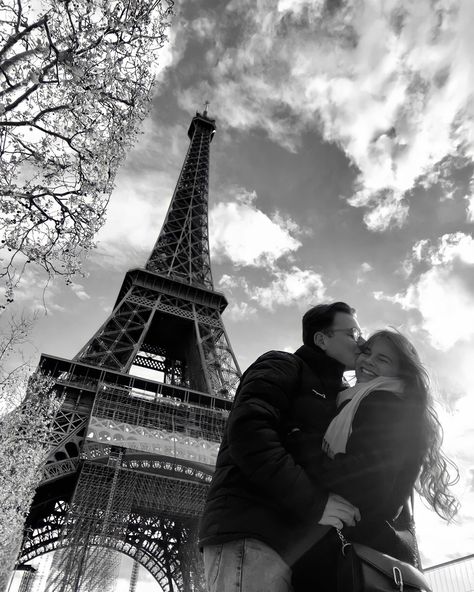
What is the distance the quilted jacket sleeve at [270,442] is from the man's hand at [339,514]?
1.0 inches

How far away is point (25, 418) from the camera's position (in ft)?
67.5

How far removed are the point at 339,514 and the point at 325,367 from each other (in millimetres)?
910

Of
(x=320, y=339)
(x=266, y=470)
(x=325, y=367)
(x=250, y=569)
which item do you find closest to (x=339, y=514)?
(x=266, y=470)

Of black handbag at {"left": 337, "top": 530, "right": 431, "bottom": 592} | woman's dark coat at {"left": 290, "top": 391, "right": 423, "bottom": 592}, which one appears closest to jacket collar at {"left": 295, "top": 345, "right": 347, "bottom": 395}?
woman's dark coat at {"left": 290, "top": 391, "right": 423, "bottom": 592}

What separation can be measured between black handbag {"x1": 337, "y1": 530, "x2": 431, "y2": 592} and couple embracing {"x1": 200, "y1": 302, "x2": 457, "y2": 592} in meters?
0.08

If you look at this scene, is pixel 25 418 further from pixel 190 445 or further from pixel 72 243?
pixel 72 243

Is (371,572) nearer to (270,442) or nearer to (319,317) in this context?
(270,442)

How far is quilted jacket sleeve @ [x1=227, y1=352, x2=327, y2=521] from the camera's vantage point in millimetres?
1872

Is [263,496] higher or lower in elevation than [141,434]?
lower

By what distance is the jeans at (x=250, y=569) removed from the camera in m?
1.87

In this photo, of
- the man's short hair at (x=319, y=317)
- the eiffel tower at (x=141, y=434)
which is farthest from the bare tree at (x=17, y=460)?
the man's short hair at (x=319, y=317)

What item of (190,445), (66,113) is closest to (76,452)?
(190,445)

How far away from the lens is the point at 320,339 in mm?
2727

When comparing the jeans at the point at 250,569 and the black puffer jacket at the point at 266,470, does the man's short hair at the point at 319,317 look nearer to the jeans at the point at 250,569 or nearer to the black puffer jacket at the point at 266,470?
the black puffer jacket at the point at 266,470
